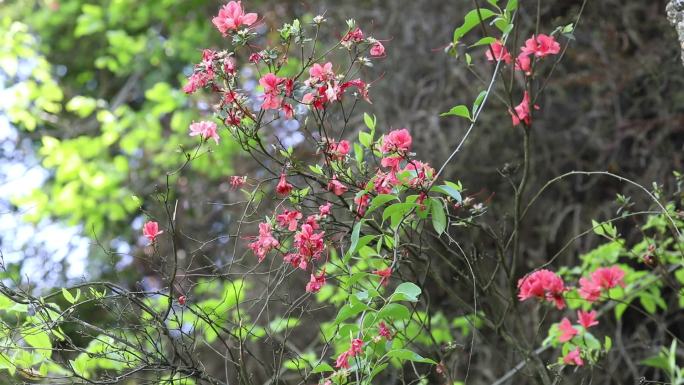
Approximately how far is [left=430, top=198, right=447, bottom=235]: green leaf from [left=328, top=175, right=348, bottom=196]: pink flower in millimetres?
187

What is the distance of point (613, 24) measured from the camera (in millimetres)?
3594

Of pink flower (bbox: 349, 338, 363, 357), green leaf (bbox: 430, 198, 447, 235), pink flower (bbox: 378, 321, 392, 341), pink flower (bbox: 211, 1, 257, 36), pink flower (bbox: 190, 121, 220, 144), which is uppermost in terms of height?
pink flower (bbox: 211, 1, 257, 36)

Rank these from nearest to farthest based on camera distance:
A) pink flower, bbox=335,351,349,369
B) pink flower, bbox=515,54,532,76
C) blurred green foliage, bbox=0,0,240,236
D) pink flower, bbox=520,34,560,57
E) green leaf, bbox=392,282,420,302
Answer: green leaf, bbox=392,282,420,302 < pink flower, bbox=335,351,349,369 < pink flower, bbox=520,34,560,57 < pink flower, bbox=515,54,532,76 < blurred green foliage, bbox=0,0,240,236

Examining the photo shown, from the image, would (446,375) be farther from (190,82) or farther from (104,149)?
(104,149)

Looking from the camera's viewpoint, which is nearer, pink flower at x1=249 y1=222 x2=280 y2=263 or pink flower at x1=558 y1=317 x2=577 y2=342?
pink flower at x1=249 y1=222 x2=280 y2=263

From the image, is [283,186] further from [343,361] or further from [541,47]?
[541,47]

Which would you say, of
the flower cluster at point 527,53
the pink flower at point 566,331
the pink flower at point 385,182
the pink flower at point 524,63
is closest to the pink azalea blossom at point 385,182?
the pink flower at point 385,182

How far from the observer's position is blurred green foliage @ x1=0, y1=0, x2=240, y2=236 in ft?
14.2

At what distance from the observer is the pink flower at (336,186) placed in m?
1.63

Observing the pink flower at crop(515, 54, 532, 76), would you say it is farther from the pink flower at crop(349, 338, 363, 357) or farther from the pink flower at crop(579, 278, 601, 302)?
the pink flower at crop(349, 338, 363, 357)

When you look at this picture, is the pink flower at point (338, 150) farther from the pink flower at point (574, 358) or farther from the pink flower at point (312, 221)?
the pink flower at point (574, 358)

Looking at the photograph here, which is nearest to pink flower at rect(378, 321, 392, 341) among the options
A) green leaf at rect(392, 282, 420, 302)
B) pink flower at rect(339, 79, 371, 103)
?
green leaf at rect(392, 282, 420, 302)

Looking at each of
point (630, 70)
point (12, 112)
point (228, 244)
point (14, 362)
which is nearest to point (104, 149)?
point (12, 112)

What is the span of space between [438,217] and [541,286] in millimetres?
394
